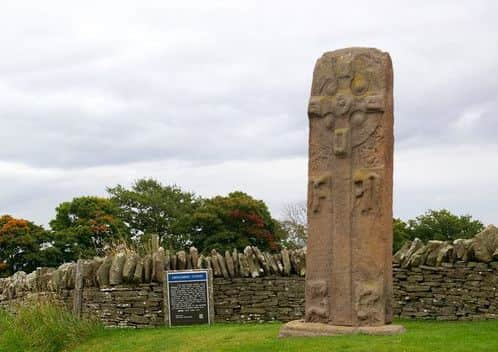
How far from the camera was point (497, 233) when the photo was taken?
1340 cm

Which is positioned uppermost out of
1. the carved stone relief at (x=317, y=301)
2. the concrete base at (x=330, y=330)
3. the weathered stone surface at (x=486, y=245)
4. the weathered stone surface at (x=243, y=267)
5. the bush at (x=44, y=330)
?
the weathered stone surface at (x=486, y=245)

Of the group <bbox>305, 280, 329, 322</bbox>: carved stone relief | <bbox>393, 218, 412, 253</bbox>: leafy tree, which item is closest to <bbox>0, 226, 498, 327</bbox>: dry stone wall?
<bbox>305, 280, 329, 322</bbox>: carved stone relief

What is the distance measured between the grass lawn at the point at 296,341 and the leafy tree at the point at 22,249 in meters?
22.9

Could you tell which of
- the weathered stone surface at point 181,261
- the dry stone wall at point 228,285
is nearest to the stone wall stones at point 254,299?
the dry stone wall at point 228,285

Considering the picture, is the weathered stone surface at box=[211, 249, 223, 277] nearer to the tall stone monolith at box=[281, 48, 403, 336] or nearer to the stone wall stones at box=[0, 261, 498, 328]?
the stone wall stones at box=[0, 261, 498, 328]

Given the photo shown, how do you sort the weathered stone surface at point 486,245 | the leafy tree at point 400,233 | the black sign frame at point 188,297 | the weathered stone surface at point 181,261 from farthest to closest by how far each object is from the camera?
the leafy tree at point 400,233 → the weathered stone surface at point 181,261 → the black sign frame at point 188,297 → the weathered stone surface at point 486,245

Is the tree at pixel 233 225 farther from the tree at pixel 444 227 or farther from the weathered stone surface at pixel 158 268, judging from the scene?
the weathered stone surface at pixel 158 268

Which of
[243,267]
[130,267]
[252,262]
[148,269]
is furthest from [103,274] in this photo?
[252,262]

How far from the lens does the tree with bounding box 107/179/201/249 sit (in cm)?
4150

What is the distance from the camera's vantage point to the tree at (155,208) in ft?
136

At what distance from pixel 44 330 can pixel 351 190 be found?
672 centimetres

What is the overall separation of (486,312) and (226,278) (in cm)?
511

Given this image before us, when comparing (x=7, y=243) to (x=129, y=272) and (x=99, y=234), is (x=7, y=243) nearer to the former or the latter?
(x=99, y=234)

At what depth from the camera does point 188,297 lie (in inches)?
609
